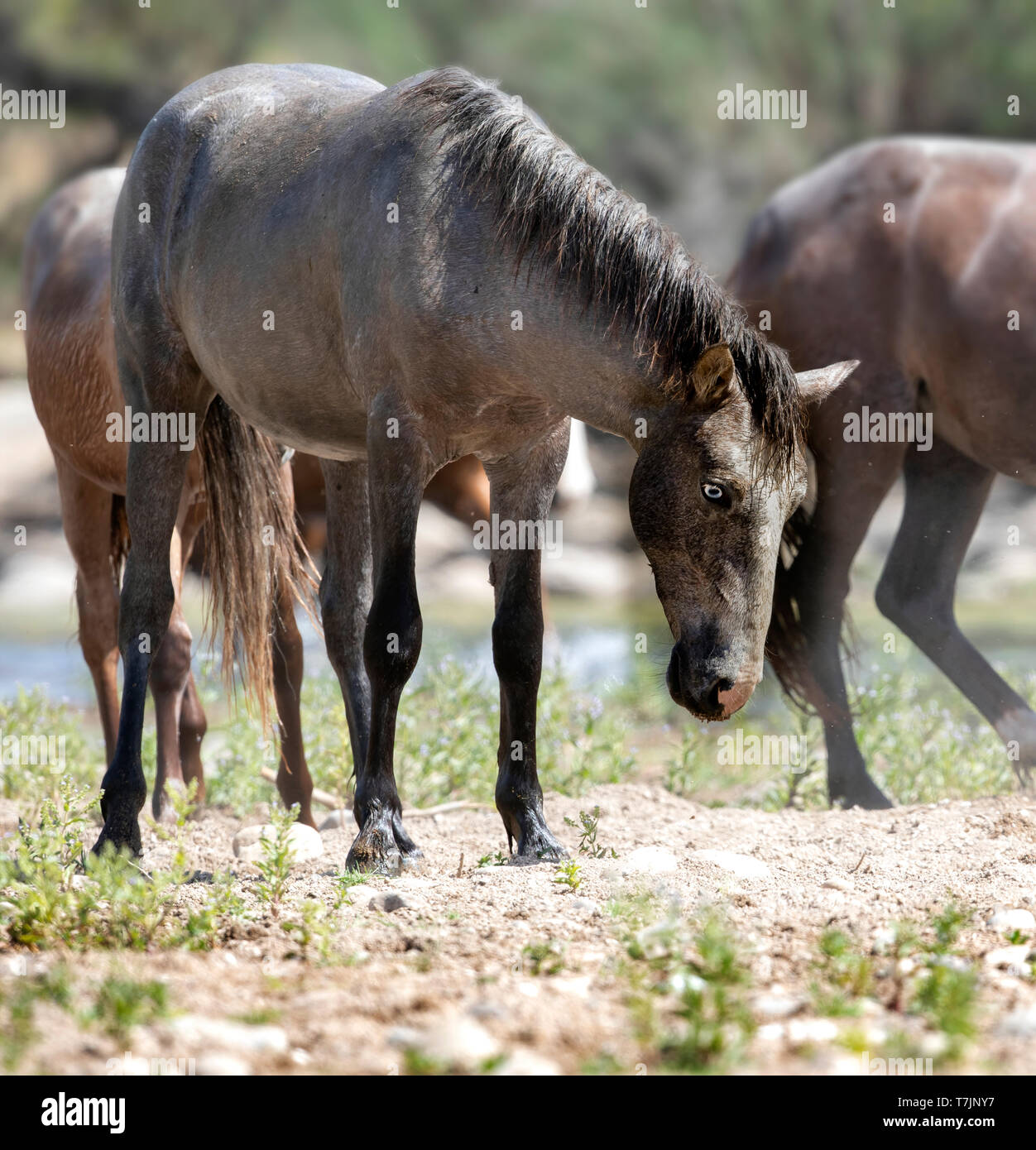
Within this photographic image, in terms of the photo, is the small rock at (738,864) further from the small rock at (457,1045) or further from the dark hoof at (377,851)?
the small rock at (457,1045)

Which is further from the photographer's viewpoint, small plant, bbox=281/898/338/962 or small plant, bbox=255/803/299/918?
small plant, bbox=255/803/299/918

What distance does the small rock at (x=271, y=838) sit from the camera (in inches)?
156

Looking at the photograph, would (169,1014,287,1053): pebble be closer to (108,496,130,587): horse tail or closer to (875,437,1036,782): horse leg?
(108,496,130,587): horse tail

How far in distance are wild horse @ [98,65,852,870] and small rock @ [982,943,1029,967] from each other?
0.79m

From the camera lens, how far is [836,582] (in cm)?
520

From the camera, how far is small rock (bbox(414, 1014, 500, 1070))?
2082 mm

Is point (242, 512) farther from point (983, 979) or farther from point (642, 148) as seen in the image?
point (642, 148)

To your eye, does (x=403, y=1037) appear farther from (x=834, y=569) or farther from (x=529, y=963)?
(x=834, y=569)

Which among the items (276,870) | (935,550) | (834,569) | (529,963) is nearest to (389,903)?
(276,870)

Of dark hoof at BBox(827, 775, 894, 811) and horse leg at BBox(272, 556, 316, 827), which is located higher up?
horse leg at BBox(272, 556, 316, 827)

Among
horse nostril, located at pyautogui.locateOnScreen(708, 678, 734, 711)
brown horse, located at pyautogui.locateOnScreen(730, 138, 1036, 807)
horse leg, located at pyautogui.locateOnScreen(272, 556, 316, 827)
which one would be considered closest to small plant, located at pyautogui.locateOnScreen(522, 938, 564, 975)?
horse nostril, located at pyautogui.locateOnScreen(708, 678, 734, 711)

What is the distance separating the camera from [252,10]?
1698 cm

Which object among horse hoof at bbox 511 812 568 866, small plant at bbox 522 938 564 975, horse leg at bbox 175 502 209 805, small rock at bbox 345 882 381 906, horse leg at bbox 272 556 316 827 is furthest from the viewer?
horse leg at bbox 175 502 209 805

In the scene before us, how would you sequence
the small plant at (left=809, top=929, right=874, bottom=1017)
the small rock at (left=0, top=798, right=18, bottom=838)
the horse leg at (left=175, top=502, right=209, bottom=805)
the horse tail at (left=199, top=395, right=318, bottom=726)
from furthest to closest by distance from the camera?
the horse leg at (left=175, top=502, right=209, bottom=805)
the small rock at (left=0, top=798, right=18, bottom=838)
the horse tail at (left=199, top=395, right=318, bottom=726)
the small plant at (left=809, top=929, right=874, bottom=1017)
